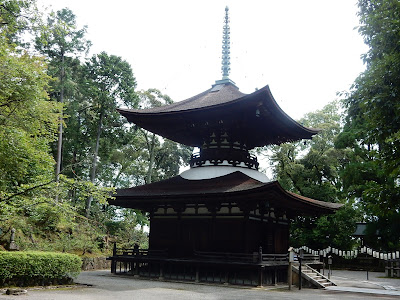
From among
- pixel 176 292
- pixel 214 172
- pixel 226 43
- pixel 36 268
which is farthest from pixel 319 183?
pixel 36 268

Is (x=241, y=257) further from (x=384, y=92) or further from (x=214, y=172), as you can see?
(x=384, y=92)

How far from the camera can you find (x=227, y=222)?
1834cm

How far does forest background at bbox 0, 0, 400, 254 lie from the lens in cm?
1035

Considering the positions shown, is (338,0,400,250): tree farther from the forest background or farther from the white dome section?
the white dome section

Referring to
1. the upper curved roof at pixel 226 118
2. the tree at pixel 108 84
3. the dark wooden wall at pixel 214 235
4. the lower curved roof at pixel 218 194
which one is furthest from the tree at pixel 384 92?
the tree at pixel 108 84

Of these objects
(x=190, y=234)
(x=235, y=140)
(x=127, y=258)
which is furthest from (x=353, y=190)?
(x=127, y=258)

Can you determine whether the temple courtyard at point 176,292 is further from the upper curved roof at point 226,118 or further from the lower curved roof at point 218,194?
the upper curved roof at point 226,118

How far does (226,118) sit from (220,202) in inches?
163

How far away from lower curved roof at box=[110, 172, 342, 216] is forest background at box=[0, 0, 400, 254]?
3017 millimetres

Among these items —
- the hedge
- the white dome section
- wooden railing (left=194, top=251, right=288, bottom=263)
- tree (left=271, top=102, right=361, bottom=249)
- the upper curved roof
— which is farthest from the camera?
tree (left=271, top=102, right=361, bottom=249)

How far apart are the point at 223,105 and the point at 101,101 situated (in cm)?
1969

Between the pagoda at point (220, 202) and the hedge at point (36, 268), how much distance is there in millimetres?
→ 4723

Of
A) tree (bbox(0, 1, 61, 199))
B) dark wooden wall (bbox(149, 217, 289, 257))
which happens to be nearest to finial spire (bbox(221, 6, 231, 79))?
dark wooden wall (bbox(149, 217, 289, 257))

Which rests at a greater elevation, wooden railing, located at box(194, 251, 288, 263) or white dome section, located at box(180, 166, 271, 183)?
white dome section, located at box(180, 166, 271, 183)
